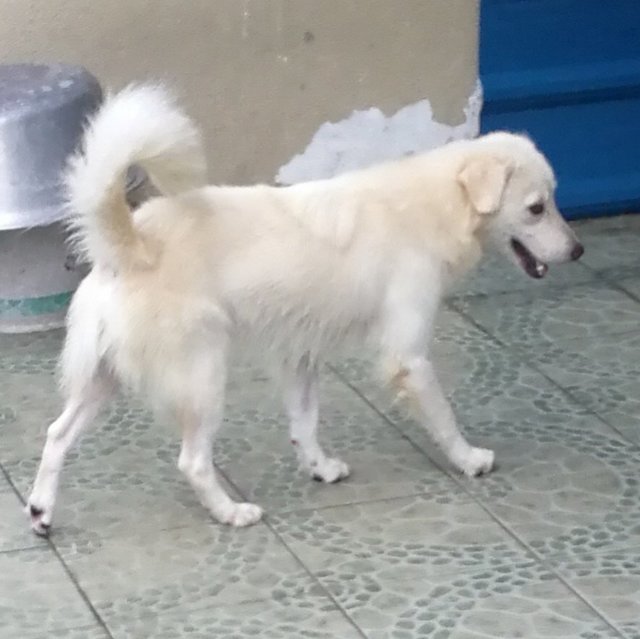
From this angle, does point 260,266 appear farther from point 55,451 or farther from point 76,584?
point 76,584

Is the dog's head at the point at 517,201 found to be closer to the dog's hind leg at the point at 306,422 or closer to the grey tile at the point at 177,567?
the dog's hind leg at the point at 306,422

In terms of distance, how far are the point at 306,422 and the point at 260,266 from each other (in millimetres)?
550

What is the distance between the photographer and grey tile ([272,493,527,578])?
3.61 m

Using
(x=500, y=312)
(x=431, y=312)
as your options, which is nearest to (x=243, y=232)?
(x=431, y=312)

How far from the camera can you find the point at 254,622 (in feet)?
11.0

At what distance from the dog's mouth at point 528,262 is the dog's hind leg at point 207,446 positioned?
893 millimetres

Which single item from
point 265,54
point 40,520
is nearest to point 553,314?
point 265,54

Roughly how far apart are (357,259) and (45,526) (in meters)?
1.02

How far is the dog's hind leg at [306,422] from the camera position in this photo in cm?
405

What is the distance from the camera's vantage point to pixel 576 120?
620 cm

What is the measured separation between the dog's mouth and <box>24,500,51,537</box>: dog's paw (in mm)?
1397

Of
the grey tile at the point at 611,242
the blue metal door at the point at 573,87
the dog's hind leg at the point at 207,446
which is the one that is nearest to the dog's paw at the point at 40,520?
the dog's hind leg at the point at 207,446

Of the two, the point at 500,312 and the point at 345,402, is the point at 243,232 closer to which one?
the point at 345,402

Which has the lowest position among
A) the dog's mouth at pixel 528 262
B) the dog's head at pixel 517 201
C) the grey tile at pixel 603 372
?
the grey tile at pixel 603 372
